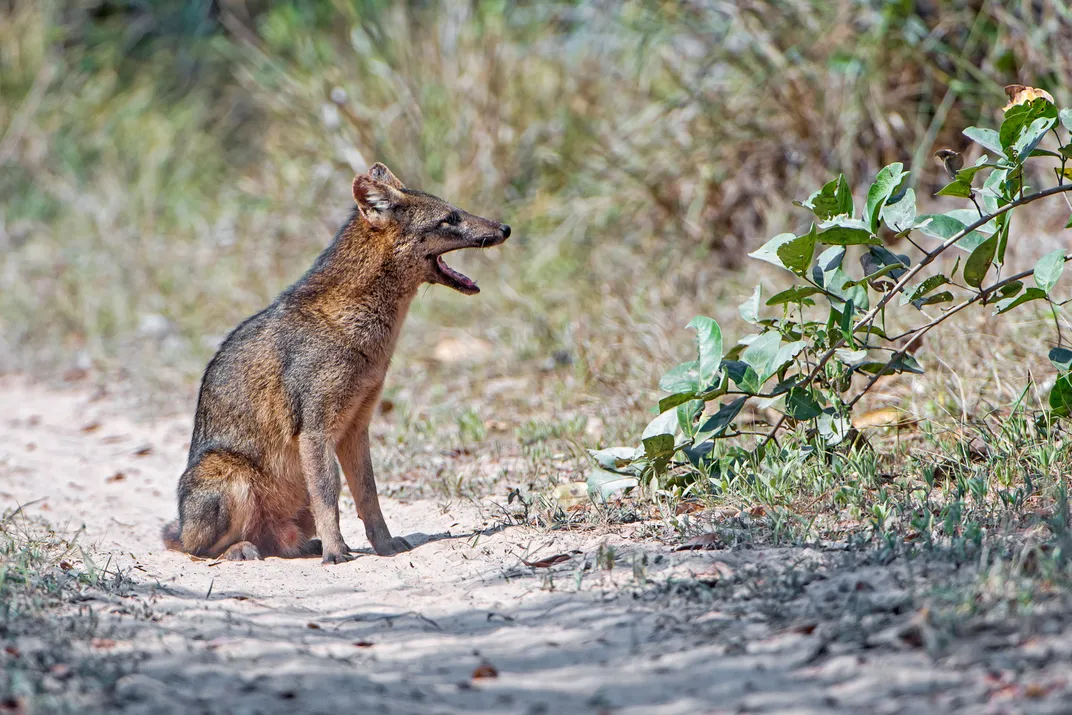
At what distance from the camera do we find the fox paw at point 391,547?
4.21 metres

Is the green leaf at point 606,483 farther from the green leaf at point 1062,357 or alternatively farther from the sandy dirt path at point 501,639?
the green leaf at point 1062,357

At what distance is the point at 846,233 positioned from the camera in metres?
3.86

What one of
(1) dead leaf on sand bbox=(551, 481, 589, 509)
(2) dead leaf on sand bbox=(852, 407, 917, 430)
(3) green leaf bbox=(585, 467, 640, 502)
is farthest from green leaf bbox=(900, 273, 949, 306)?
(1) dead leaf on sand bbox=(551, 481, 589, 509)

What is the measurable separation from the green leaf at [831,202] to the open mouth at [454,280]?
1.30m

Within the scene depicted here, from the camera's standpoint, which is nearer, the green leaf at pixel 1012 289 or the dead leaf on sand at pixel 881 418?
the green leaf at pixel 1012 289

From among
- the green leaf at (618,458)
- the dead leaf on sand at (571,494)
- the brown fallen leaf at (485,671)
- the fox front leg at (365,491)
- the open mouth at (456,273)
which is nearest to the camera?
the brown fallen leaf at (485,671)

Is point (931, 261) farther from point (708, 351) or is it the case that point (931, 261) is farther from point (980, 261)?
point (708, 351)

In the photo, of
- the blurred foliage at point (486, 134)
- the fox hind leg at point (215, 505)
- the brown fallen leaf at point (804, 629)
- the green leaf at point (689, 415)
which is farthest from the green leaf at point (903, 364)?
the blurred foliage at point (486, 134)

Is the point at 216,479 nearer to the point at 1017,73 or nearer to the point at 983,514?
the point at 983,514

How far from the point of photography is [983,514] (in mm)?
3504

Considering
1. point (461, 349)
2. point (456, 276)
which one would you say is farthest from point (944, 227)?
point (461, 349)

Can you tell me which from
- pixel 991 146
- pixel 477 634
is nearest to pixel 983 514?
pixel 991 146

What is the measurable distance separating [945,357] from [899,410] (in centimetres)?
75

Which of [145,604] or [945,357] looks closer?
[145,604]
